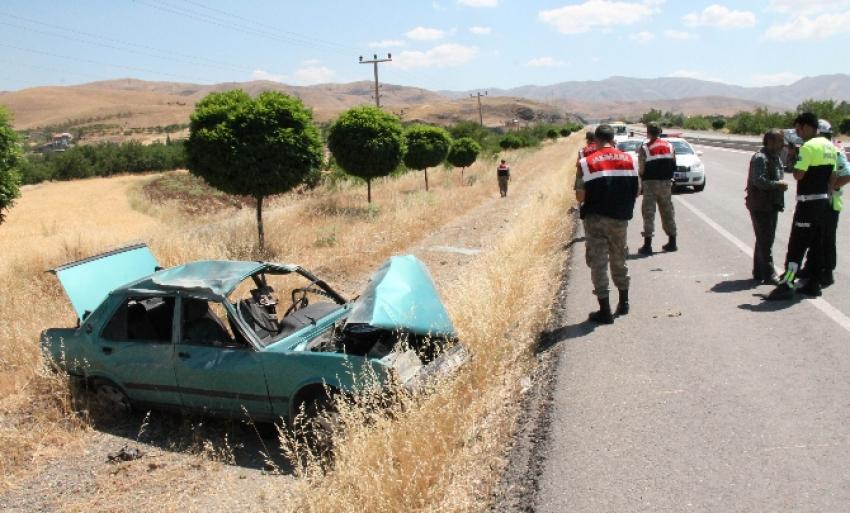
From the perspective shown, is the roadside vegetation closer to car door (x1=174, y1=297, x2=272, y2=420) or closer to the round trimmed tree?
the round trimmed tree

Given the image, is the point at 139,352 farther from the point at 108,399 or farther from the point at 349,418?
the point at 349,418

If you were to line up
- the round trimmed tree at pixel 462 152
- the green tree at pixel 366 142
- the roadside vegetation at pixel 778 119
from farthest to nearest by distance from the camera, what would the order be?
1. the roadside vegetation at pixel 778 119
2. the round trimmed tree at pixel 462 152
3. the green tree at pixel 366 142

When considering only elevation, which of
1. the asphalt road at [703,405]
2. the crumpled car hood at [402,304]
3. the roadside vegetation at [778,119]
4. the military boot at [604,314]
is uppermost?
the roadside vegetation at [778,119]

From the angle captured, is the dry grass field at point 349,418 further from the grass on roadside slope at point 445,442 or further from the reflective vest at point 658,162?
the reflective vest at point 658,162

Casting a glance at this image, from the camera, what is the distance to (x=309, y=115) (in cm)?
1698

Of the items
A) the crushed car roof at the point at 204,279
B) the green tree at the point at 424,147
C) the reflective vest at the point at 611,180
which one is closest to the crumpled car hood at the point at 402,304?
the crushed car roof at the point at 204,279

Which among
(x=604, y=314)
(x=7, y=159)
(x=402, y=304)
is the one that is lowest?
(x=604, y=314)

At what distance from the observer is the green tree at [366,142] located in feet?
84.4

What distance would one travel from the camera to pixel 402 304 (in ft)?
19.1

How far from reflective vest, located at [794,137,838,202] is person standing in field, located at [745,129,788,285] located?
57 cm

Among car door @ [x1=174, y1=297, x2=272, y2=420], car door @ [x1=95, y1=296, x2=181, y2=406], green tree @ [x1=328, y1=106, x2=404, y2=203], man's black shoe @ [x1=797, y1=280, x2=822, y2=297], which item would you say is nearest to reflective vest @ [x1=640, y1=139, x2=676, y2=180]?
man's black shoe @ [x1=797, y1=280, x2=822, y2=297]

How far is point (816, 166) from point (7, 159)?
479 inches

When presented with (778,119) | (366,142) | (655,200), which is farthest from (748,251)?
(778,119)

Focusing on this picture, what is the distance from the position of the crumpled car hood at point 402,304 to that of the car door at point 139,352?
1.84 m
